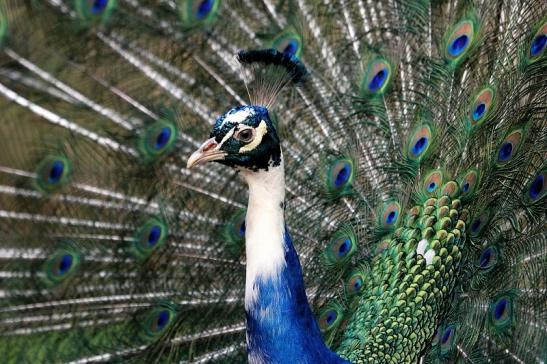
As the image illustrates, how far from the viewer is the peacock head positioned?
1564mm

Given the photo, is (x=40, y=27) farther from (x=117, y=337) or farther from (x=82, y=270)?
(x=117, y=337)

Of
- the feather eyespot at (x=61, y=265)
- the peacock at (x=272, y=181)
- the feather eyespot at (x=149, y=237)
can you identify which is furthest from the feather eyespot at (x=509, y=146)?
the feather eyespot at (x=61, y=265)

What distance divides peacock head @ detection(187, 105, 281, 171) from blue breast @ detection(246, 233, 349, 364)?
17cm

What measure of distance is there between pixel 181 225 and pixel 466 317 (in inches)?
31.7

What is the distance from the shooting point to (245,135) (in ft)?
5.19

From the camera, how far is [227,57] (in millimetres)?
2098

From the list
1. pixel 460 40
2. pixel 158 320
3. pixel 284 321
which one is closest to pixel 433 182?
pixel 460 40

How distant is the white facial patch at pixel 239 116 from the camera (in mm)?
1576

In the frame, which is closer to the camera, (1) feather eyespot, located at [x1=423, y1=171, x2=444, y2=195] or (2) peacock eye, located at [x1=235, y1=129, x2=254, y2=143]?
(2) peacock eye, located at [x1=235, y1=129, x2=254, y2=143]

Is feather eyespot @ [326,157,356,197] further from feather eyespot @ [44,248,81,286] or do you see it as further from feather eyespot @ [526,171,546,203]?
feather eyespot @ [44,248,81,286]

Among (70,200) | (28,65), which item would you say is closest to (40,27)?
(28,65)

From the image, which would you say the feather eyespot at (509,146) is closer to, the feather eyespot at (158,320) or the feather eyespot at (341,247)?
the feather eyespot at (341,247)

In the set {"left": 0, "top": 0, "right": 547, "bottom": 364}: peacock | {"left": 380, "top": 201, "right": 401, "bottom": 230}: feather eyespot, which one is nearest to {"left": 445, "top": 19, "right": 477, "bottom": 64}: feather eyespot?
{"left": 0, "top": 0, "right": 547, "bottom": 364}: peacock

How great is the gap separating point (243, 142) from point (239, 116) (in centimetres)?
5
